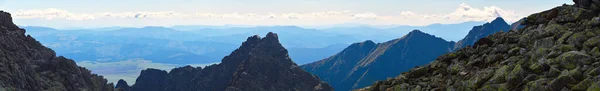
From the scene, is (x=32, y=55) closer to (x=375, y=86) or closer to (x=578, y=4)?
(x=375, y=86)

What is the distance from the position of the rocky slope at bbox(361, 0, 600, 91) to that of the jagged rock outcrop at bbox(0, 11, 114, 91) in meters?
89.9

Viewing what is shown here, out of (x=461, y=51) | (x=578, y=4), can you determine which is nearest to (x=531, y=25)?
(x=578, y=4)

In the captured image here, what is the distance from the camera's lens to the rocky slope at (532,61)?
2245 cm

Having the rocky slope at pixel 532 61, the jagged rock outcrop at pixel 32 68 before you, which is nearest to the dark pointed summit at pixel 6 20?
the jagged rock outcrop at pixel 32 68

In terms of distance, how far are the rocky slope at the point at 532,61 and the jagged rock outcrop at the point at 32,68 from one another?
89.9 m

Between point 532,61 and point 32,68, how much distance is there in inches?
4533

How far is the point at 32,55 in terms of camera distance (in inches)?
4673

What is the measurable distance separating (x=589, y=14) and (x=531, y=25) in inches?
199

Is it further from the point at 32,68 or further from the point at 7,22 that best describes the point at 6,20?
the point at 32,68

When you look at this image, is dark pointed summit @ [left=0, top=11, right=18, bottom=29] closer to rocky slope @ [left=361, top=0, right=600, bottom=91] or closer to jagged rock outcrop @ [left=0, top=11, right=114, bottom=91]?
jagged rock outcrop @ [left=0, top=11, right=114, bottom=91]

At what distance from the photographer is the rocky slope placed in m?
22.5

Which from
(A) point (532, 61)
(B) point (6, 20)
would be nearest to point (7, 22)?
(B) point (6, 20)

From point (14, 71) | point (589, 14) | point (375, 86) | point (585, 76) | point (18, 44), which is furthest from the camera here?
point (18, 44)

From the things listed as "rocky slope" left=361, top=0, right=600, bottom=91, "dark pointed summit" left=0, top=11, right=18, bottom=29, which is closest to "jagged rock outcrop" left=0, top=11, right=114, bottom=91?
"dark pointed summit" left=0, top=11, right=18, bottom=29
